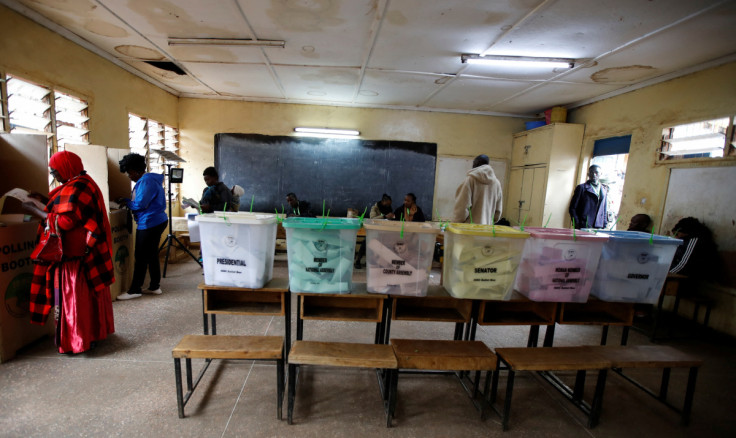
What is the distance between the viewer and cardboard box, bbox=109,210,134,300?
125 inches

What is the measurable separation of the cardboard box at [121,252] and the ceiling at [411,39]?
6.43 feet

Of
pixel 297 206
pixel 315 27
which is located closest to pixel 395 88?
pixel 315 27

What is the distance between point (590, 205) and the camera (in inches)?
177

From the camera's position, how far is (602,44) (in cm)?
293

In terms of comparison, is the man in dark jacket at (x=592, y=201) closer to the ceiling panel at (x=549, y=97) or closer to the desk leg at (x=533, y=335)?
the ceiling panel at (x=549, y=97)

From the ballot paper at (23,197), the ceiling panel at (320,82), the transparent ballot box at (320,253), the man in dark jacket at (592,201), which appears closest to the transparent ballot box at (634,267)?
the transparent ballot box at (320,253)

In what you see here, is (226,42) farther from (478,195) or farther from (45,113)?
(478,195)

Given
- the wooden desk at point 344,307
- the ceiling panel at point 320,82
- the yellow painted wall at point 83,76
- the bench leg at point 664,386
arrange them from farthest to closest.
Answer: the ceiling panel at point 320,82, the yellow painted wall at point 83,76, the bench leg at point 664,386, the wooden desk at point 344,307

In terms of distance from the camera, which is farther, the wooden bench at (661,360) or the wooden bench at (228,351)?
the wooden bench at (661,360)

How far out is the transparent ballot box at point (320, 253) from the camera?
1690 millimetres

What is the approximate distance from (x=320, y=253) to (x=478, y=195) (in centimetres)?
229

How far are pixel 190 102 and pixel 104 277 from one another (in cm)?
451

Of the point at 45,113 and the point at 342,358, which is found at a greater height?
the point at 45,113

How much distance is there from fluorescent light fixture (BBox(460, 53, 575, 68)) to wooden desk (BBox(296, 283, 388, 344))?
9.57 feet
